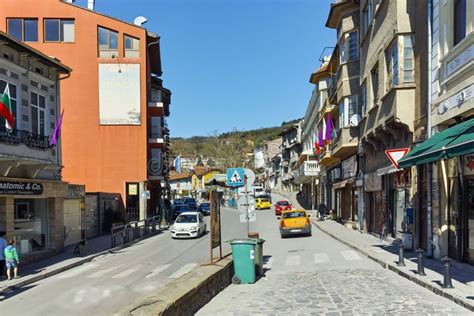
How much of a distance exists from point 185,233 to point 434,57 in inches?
734

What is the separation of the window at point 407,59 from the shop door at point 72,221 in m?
18.5

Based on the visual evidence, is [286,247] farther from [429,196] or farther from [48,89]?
[48,89]

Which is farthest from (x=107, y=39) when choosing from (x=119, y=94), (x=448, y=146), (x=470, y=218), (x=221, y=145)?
(x=221, y=145)

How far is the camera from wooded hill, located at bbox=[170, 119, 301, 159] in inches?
3652

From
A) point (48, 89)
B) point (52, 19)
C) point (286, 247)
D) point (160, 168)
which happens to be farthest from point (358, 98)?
point (52, 19)

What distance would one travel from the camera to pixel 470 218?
12.9 meters

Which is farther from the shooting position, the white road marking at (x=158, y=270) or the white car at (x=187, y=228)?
the white car at (x=187, y=228)

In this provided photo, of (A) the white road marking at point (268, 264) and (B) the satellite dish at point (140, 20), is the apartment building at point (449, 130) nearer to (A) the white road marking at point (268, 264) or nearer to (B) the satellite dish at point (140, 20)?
(A) the white road marking at point (268, 264)

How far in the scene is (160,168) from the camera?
44.0 meters

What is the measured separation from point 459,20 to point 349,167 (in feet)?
66.7

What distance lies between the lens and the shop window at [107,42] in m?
39.5

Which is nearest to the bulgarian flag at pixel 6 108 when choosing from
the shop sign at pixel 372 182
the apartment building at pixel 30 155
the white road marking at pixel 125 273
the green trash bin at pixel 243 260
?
the apartment building at pixel 30 155

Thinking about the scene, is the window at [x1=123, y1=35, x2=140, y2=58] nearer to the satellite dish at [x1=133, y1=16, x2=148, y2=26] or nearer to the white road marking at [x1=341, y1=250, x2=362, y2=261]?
the satellite dish at [x1=133, y1=16, x2=148, y2=26]

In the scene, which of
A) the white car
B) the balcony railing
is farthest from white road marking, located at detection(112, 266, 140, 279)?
the white car
